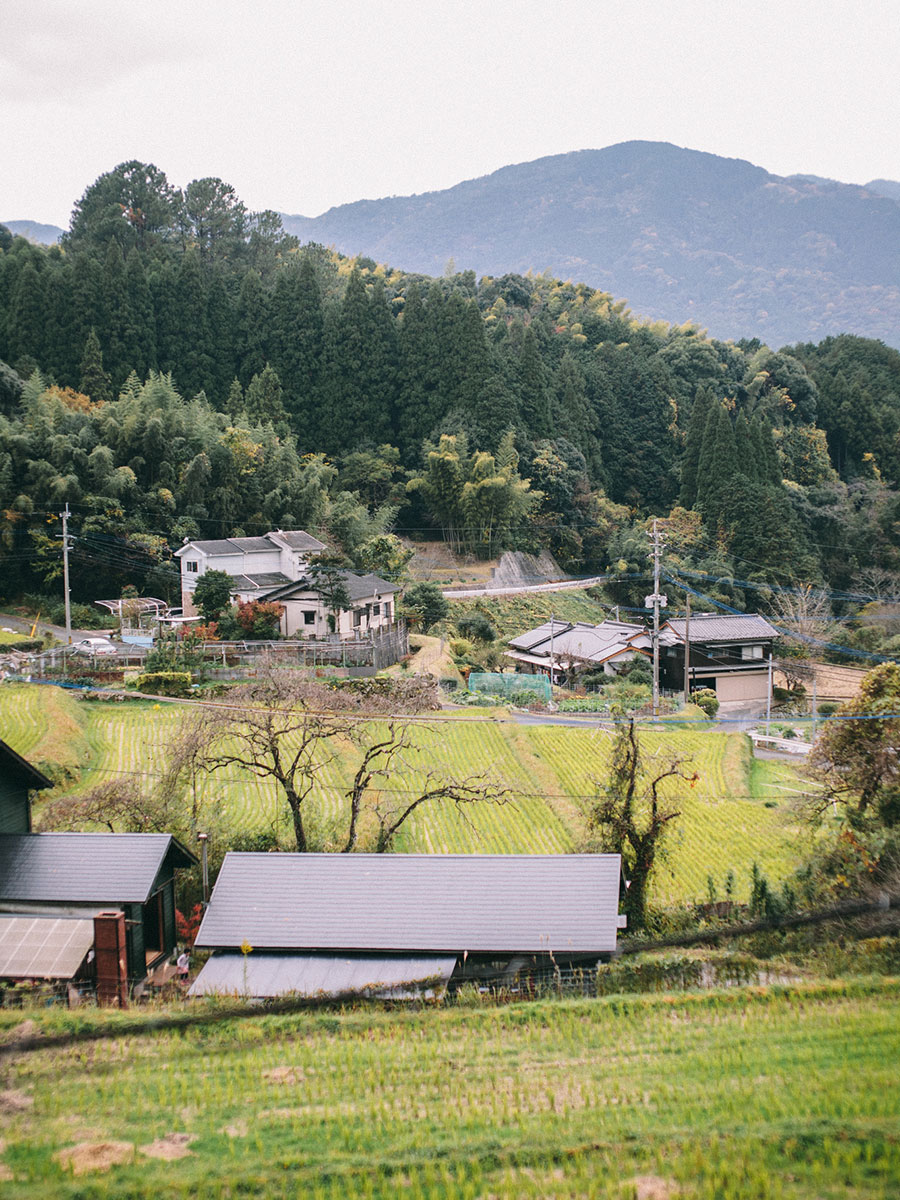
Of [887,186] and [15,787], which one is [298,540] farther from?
[887,186]

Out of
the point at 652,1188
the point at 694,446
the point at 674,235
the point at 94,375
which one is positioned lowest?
the point at 652,1188

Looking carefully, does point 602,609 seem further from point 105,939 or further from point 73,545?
point 105,939

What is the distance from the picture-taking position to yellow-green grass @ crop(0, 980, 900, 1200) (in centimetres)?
432

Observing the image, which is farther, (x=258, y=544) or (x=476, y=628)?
(x=476, y=628)

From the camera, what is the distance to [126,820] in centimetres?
1088

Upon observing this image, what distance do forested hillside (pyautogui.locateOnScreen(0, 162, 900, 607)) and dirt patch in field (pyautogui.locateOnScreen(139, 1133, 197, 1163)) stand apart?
72.4 feet

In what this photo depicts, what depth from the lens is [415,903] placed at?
28.8 ft

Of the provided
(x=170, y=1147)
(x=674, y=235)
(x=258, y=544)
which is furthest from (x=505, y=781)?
(x=674, y=235)

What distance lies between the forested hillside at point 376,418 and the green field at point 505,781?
11.6 m

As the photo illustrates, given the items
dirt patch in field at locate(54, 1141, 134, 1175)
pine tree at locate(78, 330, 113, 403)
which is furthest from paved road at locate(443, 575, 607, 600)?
dirt patch in field at locate(54, 1141, 134, 1175)

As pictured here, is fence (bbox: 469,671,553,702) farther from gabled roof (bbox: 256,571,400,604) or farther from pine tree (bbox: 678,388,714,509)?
pine tree (bbox: 678,388,714,509)

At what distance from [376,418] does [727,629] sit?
18904mm

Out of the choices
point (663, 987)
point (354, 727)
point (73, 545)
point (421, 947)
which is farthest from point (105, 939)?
point (73, 545)

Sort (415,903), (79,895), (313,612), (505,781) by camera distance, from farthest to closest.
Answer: (313,612) → (505,781) → (415,903) → (79,895)
